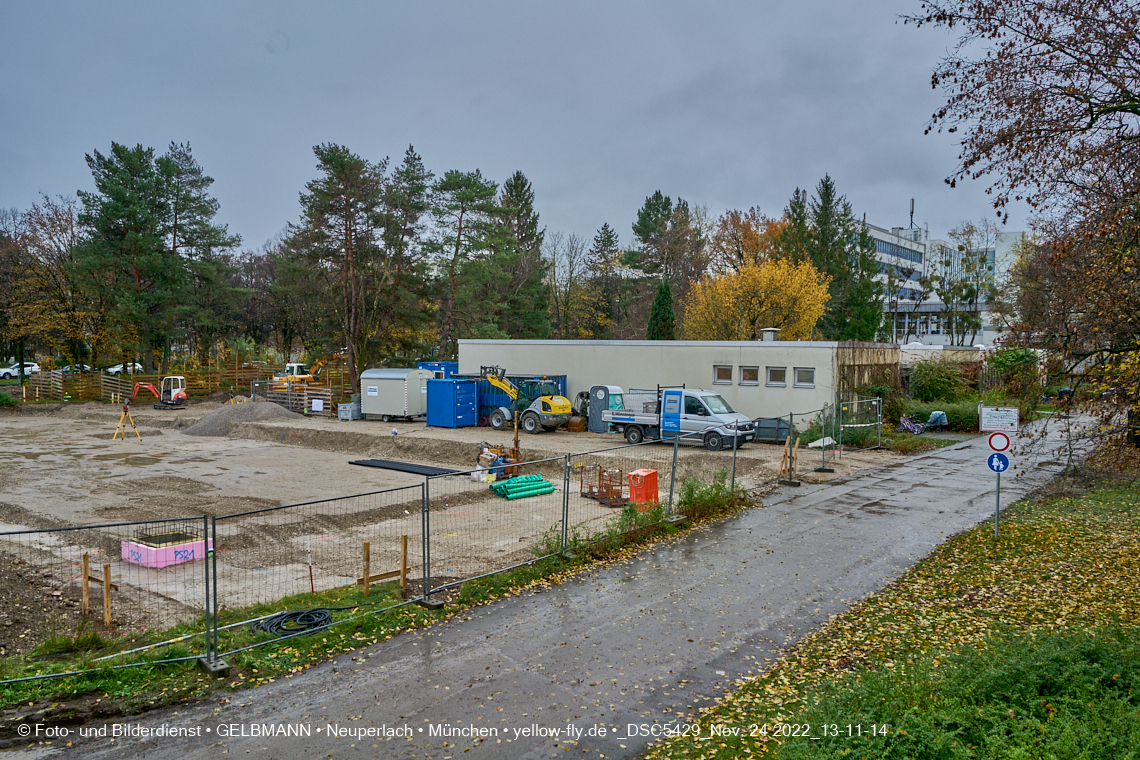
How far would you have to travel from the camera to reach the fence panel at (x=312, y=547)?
398 inches

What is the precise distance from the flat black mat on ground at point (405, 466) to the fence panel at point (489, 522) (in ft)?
5.90

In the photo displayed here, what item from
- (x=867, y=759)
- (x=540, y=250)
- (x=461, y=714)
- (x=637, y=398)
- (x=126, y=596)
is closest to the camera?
(x=867, y=759)

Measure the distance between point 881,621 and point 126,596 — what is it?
34.3 feet

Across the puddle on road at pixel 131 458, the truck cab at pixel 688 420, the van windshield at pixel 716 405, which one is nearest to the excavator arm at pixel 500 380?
the truck cab at pixel 688 420

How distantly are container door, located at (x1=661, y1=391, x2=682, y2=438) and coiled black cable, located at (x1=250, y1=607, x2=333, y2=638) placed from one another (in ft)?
53.6

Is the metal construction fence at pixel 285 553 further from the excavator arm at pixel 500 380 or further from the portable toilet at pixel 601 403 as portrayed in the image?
the excavator arm at pixel 500 380

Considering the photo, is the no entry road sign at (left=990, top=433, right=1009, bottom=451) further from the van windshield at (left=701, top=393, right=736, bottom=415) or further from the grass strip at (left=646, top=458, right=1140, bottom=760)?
the van windshield at (left=701, top=393, right=736, bottom=415)

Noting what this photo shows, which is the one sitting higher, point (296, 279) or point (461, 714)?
point (296, 279)

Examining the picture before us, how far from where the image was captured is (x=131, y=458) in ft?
77.6

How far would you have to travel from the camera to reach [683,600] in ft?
29.7

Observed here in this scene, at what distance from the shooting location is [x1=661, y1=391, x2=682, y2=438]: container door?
23.0 m

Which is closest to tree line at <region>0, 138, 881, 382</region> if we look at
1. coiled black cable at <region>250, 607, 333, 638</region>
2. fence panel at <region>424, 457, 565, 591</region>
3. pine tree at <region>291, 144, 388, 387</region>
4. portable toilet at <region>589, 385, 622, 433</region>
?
pine tree at <region>291, 144, 388, 387</region>

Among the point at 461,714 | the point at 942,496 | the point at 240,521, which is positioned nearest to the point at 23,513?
the point at 240,521

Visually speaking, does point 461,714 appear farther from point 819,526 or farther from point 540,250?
point 540,250
